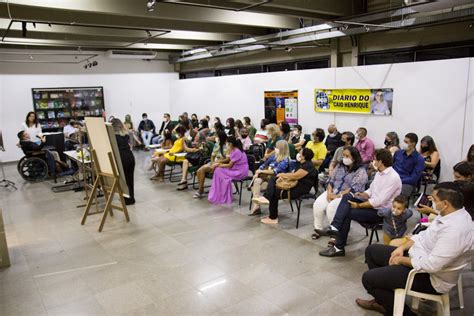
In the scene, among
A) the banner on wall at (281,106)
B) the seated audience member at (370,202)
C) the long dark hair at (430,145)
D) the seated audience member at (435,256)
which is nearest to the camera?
the seated audience member at (435,256)

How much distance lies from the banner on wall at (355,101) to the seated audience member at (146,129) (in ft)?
23.0

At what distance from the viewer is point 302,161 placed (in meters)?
5.29

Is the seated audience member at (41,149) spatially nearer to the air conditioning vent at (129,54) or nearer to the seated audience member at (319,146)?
the air conditioning vent at (129,54)

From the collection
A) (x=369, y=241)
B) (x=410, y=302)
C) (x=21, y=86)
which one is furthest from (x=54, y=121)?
(x=410, y=302)

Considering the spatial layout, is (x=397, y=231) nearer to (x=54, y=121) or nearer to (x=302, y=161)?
(x=302, y=161)

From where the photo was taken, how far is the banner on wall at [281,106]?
9320 mm

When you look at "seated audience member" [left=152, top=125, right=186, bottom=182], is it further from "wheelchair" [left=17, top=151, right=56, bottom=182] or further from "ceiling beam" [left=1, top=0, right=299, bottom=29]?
"wheelchair" [left=17, top=151, right=56, bottom=182]

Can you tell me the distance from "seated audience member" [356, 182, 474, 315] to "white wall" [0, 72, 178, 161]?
12.3 m

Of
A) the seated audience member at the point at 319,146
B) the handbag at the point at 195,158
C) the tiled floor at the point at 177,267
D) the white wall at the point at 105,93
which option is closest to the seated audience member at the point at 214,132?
the handbag at the point at 195,158

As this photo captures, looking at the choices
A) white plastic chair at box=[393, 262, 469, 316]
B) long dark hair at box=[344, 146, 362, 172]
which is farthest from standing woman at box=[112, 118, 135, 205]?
white plastic chair at box=[393, 262, 469, 316]

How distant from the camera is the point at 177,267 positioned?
4.27m

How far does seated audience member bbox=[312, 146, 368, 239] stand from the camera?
4.64m

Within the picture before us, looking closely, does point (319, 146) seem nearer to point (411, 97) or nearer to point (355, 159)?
point (411, 97)

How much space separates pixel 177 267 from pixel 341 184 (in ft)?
7.50
